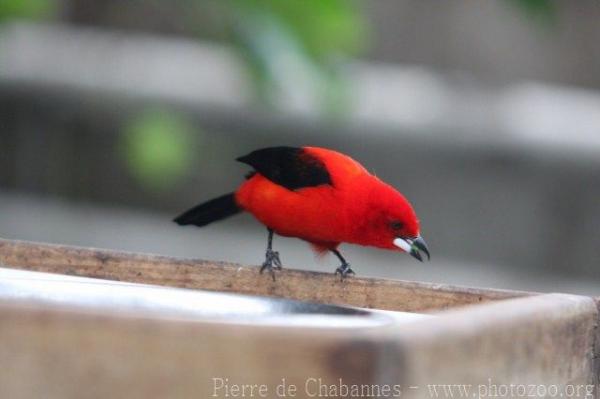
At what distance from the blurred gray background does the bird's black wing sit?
302 centimetres

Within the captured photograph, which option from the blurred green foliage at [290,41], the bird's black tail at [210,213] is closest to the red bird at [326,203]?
the bird's black tail at [210,213]

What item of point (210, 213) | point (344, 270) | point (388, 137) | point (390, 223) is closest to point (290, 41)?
point (344, 270)

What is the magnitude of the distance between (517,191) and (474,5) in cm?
117

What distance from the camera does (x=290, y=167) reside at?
3791 millimetres

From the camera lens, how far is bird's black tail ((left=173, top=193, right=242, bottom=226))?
4094 mm

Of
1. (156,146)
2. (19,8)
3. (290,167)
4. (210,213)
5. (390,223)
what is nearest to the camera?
(19,8)

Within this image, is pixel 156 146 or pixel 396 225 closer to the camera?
pixel 156 146

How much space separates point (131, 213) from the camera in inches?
297

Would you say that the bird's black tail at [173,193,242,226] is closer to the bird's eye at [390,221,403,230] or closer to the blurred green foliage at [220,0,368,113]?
the bird's eye at [390,221,403,230]

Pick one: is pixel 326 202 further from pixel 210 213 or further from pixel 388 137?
pixel 388 137

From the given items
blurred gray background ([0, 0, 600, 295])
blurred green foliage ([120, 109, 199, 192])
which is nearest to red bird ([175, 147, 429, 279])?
blurred green foliage ([120, 109, 199, 192])

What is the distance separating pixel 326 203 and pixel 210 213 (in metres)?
0.63

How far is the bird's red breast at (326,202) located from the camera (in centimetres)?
359

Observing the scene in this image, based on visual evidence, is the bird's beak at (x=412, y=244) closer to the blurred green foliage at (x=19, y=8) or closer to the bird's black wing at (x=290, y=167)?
the bird's black wing at (x=290, y=167)
